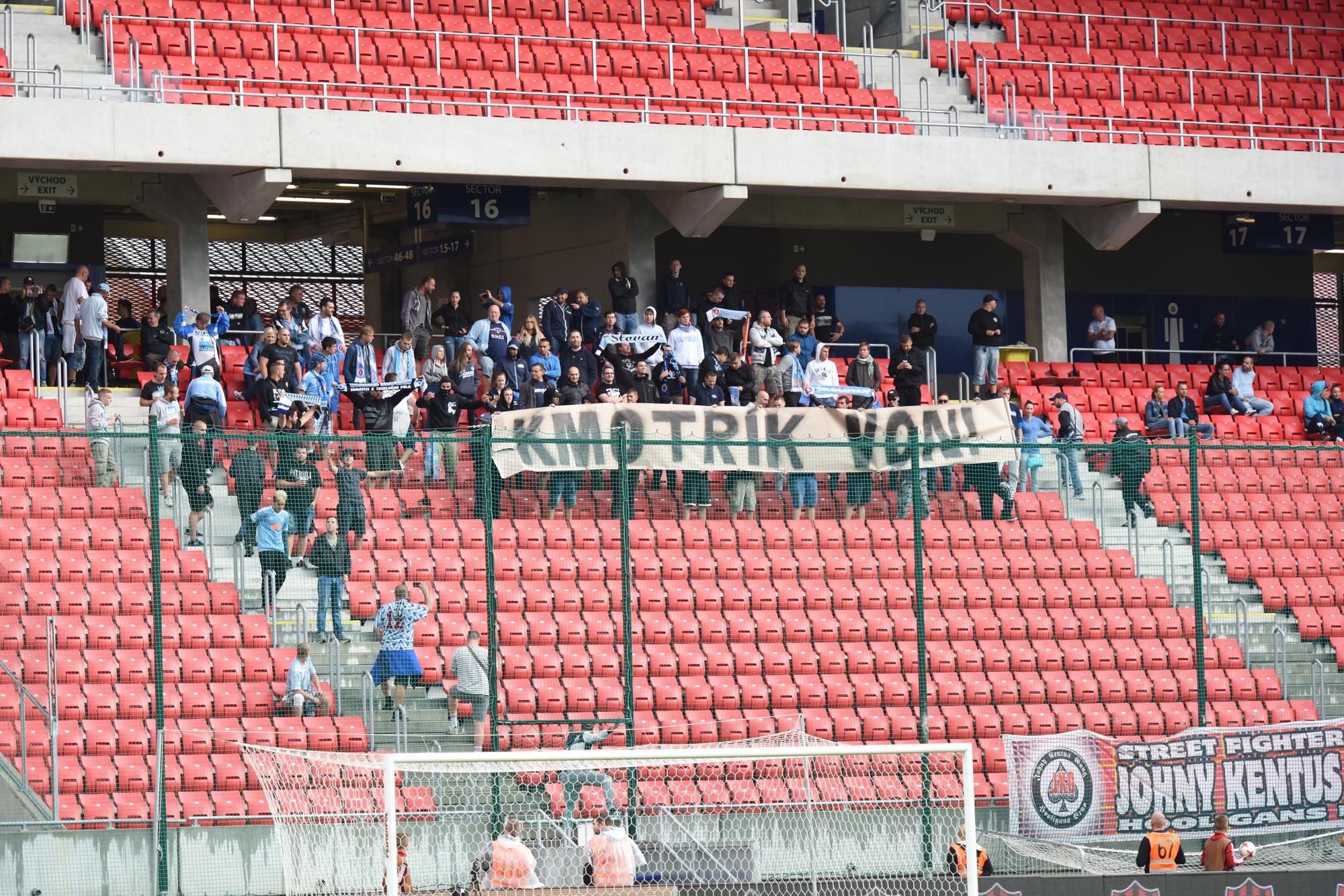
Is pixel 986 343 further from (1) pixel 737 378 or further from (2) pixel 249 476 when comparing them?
(2) pixel 249 476

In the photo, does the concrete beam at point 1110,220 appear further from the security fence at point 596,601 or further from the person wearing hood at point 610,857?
the person wearing hood at point 610,857

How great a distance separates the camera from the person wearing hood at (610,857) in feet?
43.8

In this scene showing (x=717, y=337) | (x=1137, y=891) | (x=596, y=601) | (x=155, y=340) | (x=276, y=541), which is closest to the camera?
(x=1137, y=891)

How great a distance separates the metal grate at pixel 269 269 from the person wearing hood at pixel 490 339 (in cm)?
947

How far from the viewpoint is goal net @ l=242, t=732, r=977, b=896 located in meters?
13.1

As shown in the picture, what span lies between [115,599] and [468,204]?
38.6 ft

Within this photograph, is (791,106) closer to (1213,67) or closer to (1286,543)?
(1213,67)

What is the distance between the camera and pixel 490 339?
74.7 ft

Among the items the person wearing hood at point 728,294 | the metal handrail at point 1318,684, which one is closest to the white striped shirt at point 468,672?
the metal handrail at point 1318,684

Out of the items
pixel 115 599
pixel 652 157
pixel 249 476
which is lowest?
pixel 115 599

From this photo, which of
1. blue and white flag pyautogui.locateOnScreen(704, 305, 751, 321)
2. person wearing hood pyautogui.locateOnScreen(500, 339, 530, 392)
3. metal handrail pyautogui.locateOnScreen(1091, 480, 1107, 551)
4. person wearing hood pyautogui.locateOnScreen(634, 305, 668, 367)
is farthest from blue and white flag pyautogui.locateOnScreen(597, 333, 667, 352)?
metal handrail pyautogui.locateOnScreen(1091, 480, 1107, 551)

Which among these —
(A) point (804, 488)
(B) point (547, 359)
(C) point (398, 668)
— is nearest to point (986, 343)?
(B) point (547, 359)

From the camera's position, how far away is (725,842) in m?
14.2

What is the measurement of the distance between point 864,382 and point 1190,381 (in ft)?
21.1
